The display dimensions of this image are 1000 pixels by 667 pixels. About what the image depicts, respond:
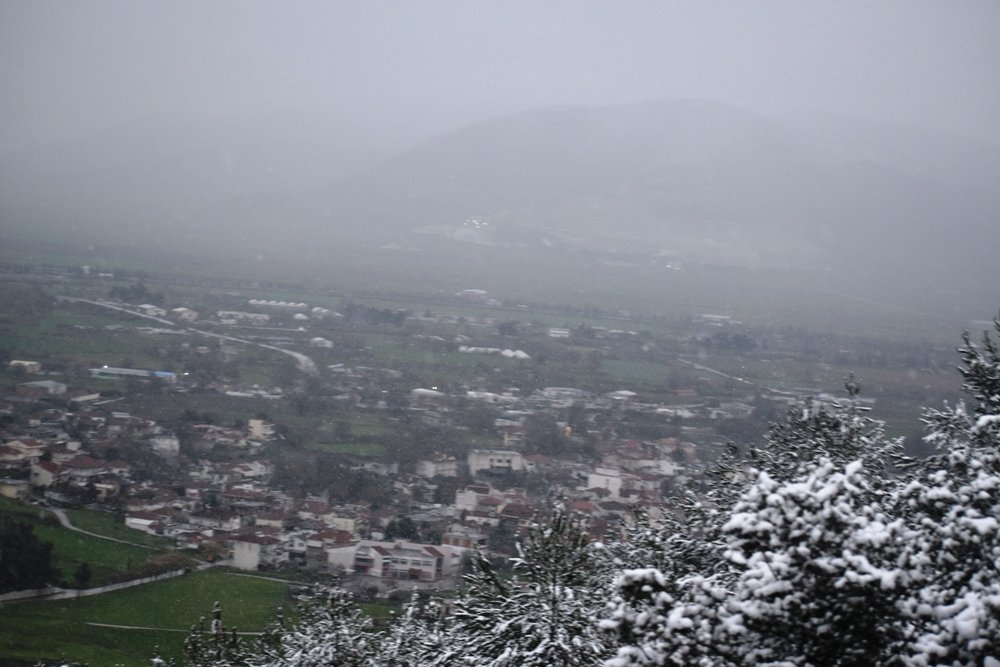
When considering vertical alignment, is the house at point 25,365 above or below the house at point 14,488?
above

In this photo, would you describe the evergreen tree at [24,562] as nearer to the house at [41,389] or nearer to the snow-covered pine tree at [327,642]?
the snow-covered pine tree at [327,642]

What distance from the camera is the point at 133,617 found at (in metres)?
9.16

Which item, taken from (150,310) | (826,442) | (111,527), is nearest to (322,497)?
(111,527)

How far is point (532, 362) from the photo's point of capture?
23031 millimetres

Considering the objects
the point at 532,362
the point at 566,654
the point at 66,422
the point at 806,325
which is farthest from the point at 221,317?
the point at 566,654

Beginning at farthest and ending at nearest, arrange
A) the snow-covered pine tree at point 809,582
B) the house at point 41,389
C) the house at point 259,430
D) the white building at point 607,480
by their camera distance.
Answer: the house at point 41,389
the house at point 259,430
the white building at point 607,480
the snow-covered pine tree at point 809,582

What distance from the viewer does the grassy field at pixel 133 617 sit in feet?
26.9

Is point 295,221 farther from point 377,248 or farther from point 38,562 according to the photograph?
point 38,562

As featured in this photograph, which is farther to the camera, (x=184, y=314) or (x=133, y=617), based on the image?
(x=184, y=314)

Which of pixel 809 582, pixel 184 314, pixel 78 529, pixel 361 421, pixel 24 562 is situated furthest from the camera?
Result: pixel 184 314

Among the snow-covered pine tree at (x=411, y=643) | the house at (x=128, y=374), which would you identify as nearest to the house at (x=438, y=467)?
the house at (x=128, y=374)

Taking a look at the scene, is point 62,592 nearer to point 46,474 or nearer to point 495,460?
point 46,474

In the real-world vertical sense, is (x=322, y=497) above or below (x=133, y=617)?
above

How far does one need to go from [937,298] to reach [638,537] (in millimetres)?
26741
